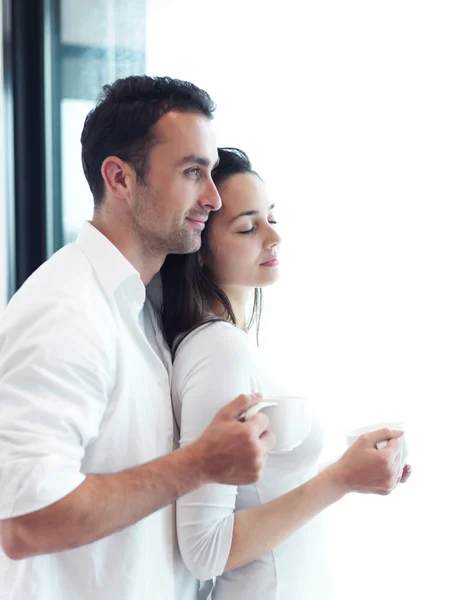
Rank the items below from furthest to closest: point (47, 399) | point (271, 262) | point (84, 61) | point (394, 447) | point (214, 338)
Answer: point (84, 61) < point (271, 262) < point (214, 338) < point (394, 447) < point (47, 399)

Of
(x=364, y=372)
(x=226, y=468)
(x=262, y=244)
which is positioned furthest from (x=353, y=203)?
(x=226, y=468)

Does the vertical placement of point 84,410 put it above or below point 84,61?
below

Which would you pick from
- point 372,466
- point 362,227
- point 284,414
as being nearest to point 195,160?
point 362,227

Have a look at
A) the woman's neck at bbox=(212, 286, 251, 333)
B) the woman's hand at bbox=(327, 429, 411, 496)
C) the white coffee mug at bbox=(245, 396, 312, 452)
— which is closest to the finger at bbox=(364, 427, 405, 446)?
the woman's hand at bbox=(327, 429, 411, 496)

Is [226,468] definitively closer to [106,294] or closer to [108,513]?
[108,513]

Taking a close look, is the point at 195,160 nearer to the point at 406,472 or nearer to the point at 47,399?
the point at 47,399

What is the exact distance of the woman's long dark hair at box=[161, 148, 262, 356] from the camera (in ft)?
4.63

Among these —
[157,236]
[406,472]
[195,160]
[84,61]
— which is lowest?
[406,472]

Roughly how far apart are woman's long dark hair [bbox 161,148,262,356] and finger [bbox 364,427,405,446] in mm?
337

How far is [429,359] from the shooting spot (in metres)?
1.35

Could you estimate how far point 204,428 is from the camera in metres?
1.21

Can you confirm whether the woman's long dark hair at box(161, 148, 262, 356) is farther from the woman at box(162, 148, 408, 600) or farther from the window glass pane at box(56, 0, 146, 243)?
the window glass pane at box(56, 0, 146, 243)

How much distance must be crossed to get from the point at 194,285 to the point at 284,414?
1.32ft

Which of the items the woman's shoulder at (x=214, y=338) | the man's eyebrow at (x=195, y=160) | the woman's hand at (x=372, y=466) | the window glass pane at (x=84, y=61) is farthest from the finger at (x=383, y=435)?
the window glass pane at (x=84, y=61)
